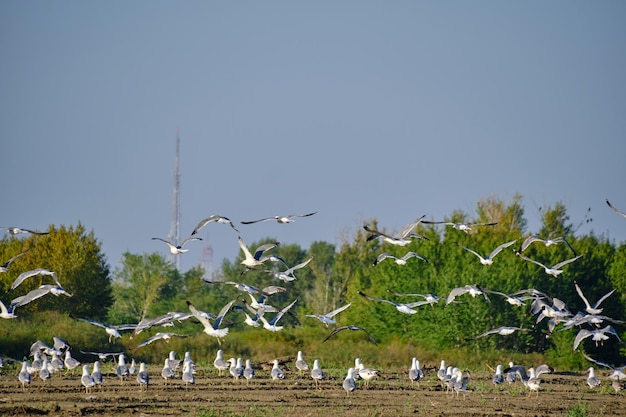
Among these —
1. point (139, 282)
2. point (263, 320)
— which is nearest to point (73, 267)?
point (139, 282)

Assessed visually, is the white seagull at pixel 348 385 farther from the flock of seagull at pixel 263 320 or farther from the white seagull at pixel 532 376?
the white seagull at pixel 532 376

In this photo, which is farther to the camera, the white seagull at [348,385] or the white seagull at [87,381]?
the white seagull at [348,385]

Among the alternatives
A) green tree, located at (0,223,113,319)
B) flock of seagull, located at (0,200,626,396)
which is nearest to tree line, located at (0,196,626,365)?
green tree, located at (0,223,113,319)

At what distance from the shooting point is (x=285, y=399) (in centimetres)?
2880

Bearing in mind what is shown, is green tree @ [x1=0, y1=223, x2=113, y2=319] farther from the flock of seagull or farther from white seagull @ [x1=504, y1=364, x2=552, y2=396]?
white seagull @ [x1=504, y1=364, x2=552, y2=396]

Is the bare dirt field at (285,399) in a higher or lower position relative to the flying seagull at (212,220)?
lower

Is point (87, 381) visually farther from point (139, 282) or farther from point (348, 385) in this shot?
point (139, 282)

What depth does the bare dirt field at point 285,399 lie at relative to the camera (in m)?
25.8

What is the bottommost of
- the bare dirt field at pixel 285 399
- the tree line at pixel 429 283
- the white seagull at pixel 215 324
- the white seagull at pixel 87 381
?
the bare dirt field at pixel 285 399

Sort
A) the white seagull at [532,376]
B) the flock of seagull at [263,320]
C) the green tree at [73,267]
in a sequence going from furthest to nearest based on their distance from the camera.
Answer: the green tree at [73,267]
the white seagull at [532,376]
the flock of seagull at [263,320]

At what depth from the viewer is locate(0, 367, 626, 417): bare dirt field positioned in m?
25.8

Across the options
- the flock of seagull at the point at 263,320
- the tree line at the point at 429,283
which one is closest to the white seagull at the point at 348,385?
the flock of seagull at the point at 263,320

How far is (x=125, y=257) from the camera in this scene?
78875mm

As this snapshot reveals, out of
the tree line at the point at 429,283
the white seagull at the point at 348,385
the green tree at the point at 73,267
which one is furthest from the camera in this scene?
the green tree at the point at 73,267
